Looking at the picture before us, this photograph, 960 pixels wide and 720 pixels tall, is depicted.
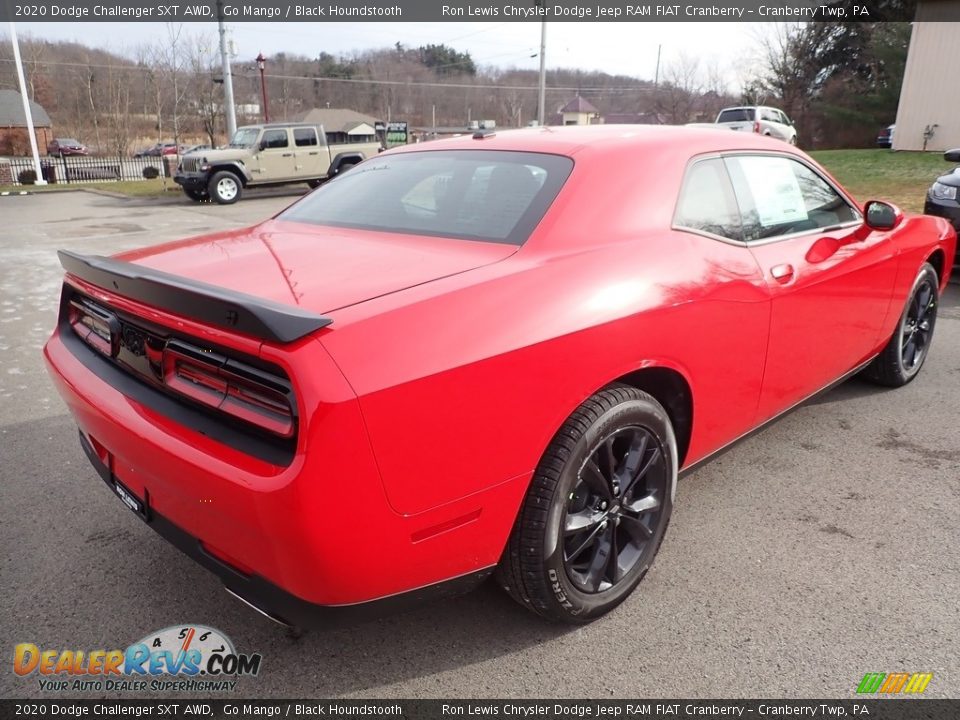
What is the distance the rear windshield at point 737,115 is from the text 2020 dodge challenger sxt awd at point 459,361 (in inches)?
918

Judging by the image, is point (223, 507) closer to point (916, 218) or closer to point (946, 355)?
point (916, 218)

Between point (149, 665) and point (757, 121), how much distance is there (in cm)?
2426

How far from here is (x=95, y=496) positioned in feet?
10.2

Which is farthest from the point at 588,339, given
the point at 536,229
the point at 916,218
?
the point at 916,218

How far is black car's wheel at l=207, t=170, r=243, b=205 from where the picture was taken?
1822 cm

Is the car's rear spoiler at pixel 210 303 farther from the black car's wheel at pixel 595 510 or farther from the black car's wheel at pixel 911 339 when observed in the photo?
the black car's wheel at pixel 911 339

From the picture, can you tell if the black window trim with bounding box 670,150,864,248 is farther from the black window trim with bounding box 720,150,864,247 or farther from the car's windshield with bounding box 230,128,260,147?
the car's windshield with bounding box 230,128,260,147

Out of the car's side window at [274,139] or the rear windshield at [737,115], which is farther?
the rear windshield at [737,115]

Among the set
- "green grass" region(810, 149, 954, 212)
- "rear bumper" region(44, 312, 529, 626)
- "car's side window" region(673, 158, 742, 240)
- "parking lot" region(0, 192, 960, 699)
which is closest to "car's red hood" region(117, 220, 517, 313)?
"rear bumper" region(44, 312, 529, 626)

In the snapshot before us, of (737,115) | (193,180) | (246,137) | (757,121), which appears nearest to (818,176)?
(193,180)

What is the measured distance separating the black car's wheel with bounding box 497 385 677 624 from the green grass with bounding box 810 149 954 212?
11514mm

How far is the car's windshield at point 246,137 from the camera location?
1933 cm

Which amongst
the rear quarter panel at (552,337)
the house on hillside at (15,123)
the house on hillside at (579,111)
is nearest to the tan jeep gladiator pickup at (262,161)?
the rear quarter panel at (552,337)

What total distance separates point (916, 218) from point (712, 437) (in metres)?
2.51
